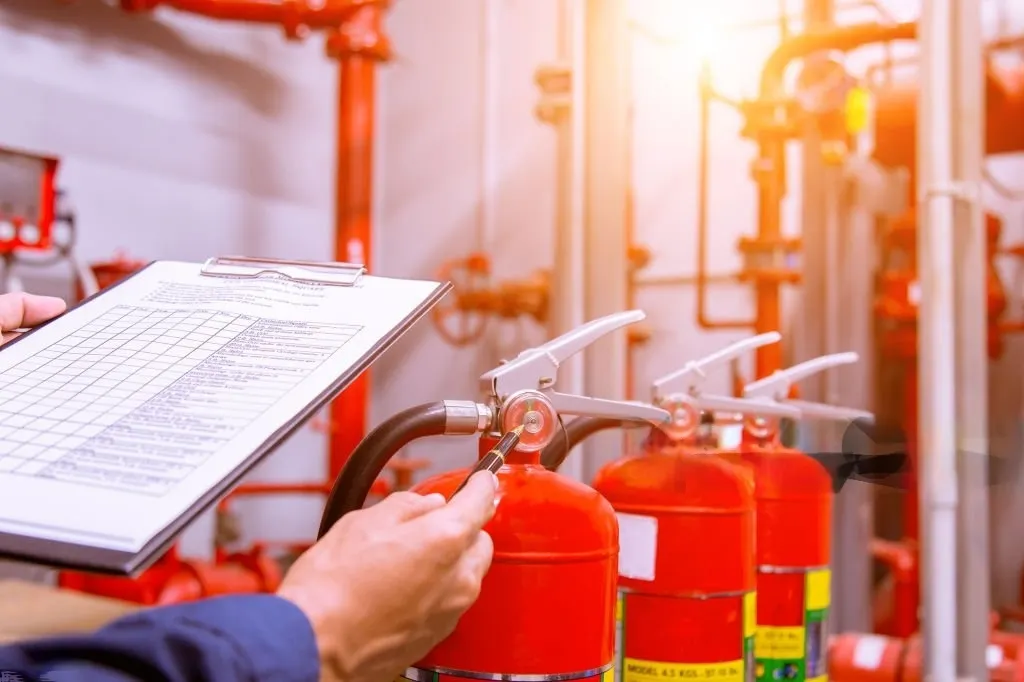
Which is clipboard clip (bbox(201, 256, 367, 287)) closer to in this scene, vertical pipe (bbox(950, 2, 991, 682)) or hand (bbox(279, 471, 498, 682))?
hand (bbox(279, 471, 498, 682))

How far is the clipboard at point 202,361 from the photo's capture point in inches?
14.0

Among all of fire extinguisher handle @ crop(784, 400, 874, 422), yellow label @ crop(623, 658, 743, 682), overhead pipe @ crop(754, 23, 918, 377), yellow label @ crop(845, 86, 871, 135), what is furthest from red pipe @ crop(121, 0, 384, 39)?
yellow label @ crop(623, 658, 743, 682)

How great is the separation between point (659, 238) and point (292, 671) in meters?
2.22

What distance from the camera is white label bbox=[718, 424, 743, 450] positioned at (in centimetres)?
82

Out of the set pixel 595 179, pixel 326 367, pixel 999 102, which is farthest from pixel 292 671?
pixel 999 102

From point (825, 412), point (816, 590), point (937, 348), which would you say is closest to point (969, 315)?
point (937, 348)

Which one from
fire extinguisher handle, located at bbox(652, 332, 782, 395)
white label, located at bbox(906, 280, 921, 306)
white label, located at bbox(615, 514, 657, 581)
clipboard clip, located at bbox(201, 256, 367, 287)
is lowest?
white label, located at bbox(615, 514, 657, 581)

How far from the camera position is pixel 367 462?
48 centimetres

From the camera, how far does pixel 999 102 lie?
5.72ft

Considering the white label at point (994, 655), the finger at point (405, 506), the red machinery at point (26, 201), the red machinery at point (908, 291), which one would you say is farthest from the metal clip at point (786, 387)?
the red machinery at point (26, 201)

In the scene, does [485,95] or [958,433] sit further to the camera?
[485,95]

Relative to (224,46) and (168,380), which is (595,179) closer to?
(168,380)

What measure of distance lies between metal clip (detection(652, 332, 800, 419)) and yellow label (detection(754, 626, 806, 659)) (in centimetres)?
19

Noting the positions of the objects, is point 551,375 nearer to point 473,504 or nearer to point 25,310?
point 473,504
